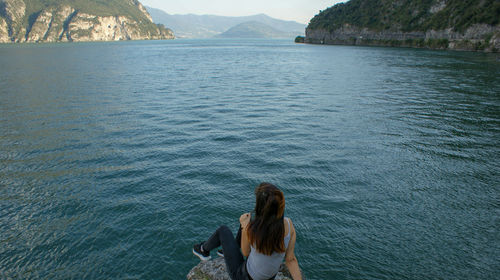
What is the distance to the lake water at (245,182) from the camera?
8250 mm

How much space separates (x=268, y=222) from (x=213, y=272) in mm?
2716

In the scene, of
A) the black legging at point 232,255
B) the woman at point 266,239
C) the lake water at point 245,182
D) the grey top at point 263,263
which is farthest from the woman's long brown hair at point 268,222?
the lake water at point 245,182

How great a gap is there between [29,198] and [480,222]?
16.9 metres

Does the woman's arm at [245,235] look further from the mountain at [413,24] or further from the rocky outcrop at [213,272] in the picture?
the mountain at [413,24]

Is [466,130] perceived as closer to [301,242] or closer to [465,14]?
[301,242]

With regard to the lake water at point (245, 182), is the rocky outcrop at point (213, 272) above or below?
above

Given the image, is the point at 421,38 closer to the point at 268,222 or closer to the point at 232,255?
the point at 232,255

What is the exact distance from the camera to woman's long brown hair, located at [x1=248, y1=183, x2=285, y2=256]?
14.5 ft

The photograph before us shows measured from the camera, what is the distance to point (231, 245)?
587 cm

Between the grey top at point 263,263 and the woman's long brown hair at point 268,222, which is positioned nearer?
the woman's long brown hair at point 268,222

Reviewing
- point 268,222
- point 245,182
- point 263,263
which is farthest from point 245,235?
point 245,182

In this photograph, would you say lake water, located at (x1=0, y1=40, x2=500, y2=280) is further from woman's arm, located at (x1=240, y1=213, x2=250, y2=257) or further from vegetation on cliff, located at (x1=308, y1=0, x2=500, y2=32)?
vegetation on cliff, located at (x1=308, y1=0, x2=500, y2=32)

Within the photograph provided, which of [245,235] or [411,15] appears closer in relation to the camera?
[245,235]

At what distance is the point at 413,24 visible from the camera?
119 meters
